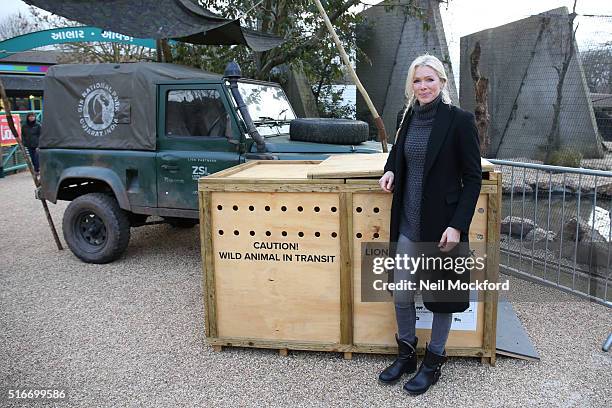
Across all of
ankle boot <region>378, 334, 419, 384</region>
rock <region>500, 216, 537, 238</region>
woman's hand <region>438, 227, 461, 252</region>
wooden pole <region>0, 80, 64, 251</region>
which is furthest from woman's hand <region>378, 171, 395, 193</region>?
wooden pole <region>0, 80, 64, 251</region>

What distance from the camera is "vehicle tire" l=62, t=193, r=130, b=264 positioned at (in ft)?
19.0

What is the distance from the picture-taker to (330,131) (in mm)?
5359

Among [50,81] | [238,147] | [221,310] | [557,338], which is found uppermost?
[50,81]

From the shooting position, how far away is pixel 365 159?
13.4 feet

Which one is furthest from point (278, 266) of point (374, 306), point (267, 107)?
point (267, 107)

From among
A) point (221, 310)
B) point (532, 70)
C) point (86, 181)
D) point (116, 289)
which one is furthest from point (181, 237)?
point (532, 70)

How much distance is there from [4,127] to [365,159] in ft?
41.8

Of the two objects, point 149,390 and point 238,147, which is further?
point 238,147

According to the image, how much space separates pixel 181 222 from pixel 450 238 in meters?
4.49

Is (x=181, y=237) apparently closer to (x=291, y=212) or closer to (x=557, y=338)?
(x=291, y=212)

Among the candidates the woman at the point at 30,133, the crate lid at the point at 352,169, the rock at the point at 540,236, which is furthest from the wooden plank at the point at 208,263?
the woman at the point at 30,133

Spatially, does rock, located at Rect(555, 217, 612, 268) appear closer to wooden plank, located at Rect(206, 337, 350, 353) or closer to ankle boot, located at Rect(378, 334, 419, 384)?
ankle boot, located at Rect(378, 334, 419, 384)

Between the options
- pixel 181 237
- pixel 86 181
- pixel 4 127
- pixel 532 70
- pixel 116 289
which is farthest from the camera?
pixel 4 127

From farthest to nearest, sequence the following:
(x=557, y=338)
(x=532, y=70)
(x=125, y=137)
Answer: (x=532, y=70) < (x=125, y=137) < (x=557, y=338)
